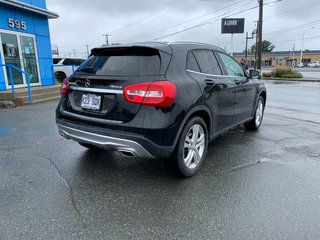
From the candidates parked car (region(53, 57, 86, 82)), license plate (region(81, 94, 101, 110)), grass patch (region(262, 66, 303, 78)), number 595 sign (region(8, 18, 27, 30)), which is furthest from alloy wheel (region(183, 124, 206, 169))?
grass patch (region(262, 66, 303, 78))

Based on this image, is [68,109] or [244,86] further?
[244,86]

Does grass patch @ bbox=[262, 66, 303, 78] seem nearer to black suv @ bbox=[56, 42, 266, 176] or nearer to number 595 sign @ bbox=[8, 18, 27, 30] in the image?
number 595 sign @ bbox=[8, 18, 27, 30]

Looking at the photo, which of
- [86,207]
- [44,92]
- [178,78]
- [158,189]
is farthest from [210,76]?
[44,92]

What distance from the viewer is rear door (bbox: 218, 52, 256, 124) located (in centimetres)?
443

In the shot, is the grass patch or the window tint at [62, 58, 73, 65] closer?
the window tint at [62, 58, 73, 65]

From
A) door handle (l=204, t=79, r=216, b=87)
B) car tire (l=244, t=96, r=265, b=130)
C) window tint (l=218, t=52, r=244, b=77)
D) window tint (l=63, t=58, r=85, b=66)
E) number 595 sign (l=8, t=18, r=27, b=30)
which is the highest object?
number 595 sign (l=8, t=18, r=27, b=30)

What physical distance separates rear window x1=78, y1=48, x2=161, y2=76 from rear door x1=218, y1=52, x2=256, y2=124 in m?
1.71

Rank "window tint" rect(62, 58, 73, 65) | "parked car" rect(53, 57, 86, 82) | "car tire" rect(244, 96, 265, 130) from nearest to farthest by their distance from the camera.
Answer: "car tire" rect(244, 96, 265, 130), "parked car" rect(53, 57, 86, 82), "window tint" rect(62, 58, 73, 65)

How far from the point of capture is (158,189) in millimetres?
3135

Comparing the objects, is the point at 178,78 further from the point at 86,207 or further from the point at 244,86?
the point at 244,86

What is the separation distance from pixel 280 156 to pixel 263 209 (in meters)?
1.80

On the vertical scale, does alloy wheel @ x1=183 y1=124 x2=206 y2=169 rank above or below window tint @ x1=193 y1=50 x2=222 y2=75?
below

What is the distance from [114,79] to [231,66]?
2530 millimetres

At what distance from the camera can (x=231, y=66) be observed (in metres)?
4.64
